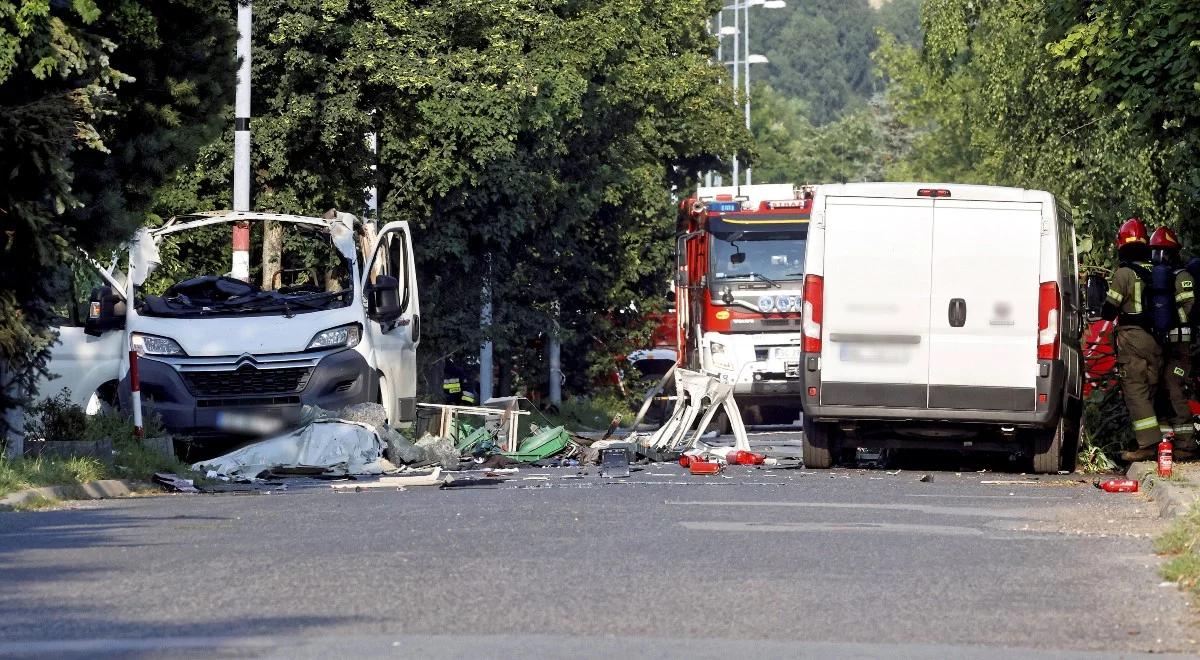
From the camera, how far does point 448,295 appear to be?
3306 cm

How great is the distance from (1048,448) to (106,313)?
26.9 feet

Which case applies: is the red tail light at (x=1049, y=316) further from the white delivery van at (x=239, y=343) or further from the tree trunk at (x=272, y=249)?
the tree trunk at (x=272, y=249)

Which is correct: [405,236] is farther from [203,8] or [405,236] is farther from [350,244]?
[203,8]

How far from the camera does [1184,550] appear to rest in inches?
430

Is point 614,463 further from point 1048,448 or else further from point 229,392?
point 1048,448

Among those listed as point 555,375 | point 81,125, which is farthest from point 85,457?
point 555,375

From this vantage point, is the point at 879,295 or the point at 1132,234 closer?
the point at 879,295

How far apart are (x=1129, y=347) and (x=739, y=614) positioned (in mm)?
10444

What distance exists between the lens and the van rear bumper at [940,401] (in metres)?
17.7

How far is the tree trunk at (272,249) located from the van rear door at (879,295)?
9274 mm

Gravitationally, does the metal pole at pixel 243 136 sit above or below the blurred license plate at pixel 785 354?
above

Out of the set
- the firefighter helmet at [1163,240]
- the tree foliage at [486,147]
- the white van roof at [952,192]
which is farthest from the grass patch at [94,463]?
the tree foliage at [486,147]

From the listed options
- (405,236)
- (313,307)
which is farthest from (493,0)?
(313,307)

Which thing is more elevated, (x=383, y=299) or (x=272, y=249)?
(x=272, y=249)
